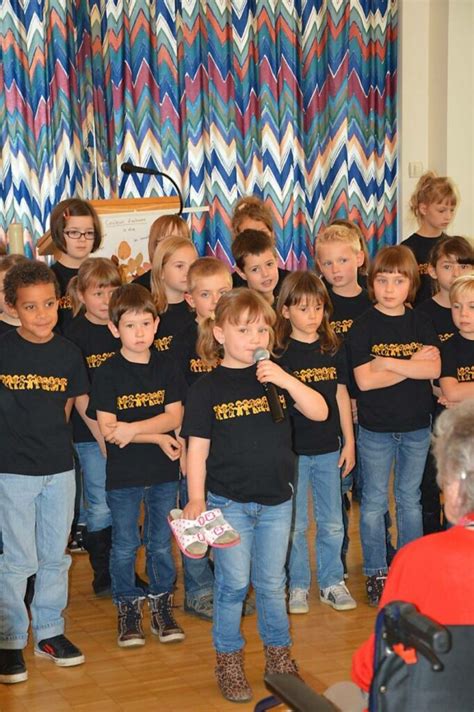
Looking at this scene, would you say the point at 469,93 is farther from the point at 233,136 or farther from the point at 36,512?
the point at 36,512

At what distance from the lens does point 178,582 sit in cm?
387

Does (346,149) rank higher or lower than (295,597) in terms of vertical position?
higher

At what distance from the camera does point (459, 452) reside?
1.73 meters

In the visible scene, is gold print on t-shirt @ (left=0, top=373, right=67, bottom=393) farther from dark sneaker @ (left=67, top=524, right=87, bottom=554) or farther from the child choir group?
dark sneaker @ (left=67, top=524, right=87, bottom=554)

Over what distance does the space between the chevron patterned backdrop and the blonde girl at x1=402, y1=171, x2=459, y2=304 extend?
73.5 inches

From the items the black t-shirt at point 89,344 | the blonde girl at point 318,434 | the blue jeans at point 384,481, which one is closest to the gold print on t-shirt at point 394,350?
the blonde girl at point 318,434

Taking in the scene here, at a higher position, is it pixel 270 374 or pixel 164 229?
pixel 164 229

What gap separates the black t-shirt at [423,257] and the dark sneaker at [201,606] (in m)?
1.60

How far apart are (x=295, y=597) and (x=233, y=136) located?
131 inches

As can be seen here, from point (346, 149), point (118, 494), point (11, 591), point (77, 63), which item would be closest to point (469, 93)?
point (346, 149)

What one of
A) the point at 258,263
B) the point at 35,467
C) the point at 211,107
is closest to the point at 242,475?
the point at 35,467

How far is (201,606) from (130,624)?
304 mm

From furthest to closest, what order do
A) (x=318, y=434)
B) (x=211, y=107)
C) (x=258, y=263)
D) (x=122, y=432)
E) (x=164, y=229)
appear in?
(x=211, y=107), (x=164, y=229), (x=258, y=263), (x=318, y=434), (x=122, y=432)

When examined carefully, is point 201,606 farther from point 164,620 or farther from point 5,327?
point 5,327
